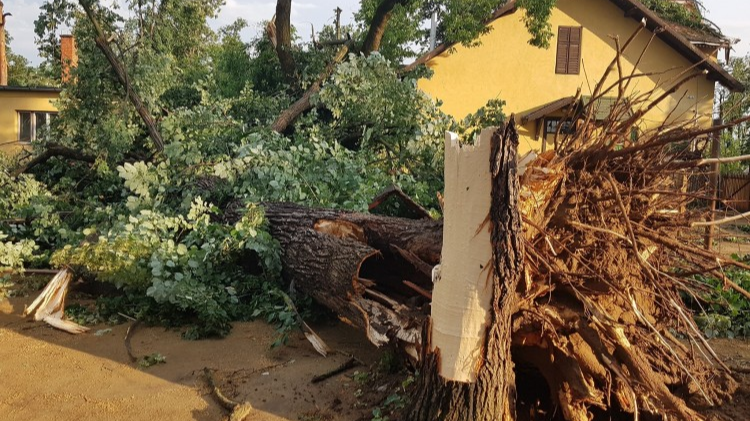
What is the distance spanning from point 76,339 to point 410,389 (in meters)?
3.01

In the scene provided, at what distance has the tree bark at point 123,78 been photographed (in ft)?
26.7

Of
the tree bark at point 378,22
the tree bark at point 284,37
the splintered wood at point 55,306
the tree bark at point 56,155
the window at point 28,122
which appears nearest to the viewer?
the splintered wood at point 55,306

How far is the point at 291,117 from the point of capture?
9.38 m

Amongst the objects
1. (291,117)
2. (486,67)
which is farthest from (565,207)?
(486,67)

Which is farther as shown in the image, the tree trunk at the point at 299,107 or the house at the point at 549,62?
the house at the point at 549,62

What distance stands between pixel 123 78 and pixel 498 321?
716 cm

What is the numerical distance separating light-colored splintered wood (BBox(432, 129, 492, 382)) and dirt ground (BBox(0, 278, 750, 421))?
94 cm

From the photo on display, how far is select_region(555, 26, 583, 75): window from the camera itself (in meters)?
16.5

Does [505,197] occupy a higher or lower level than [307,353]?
higher

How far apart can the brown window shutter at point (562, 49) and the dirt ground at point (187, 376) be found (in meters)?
12.5

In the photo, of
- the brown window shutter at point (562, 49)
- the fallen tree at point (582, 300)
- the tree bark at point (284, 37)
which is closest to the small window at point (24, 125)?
the tree bark at point (284, 37)

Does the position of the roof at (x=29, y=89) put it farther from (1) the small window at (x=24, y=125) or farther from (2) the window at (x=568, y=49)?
(2) the window at (x=568, y=49)

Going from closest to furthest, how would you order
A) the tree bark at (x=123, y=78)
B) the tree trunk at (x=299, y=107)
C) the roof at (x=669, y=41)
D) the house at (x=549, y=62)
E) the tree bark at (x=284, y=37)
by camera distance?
the tree bark at (x=123, y=78) → the tree trunk at (x=299, y=107) → the tree bark at (x=284, y=37) → the roof at (x=669, y=41) → the house at (x=549, y=62)

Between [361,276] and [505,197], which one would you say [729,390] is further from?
[361,276]
